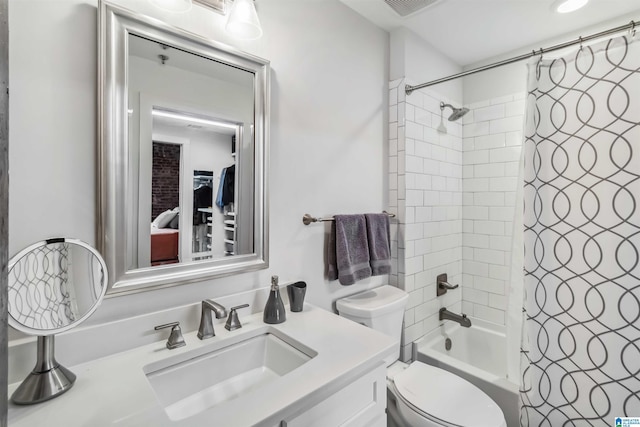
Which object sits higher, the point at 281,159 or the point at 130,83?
the point at 130,83

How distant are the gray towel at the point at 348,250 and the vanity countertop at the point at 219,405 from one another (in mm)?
409

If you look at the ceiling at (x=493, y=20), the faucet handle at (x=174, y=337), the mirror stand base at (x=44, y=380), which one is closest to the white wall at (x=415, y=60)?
the ceiling at (x=493, y=20)

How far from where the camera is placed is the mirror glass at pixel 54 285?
75 cm

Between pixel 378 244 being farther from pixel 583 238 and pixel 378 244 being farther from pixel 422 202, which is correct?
pixel 583 238

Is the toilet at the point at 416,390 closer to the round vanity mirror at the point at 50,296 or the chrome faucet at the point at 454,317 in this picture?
the chrome faucet at the point at 454,317

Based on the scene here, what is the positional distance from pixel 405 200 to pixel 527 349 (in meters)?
0.98

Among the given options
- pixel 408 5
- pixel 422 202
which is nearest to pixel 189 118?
pixel 408 5

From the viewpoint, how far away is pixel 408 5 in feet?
5.39

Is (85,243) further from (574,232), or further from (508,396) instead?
(508,396)

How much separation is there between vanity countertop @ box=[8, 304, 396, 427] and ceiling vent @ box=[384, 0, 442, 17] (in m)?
1.72

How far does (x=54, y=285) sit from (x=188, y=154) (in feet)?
1.91

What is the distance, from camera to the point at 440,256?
2.21 metres

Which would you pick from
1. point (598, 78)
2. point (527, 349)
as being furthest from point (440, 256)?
point (598, 78)

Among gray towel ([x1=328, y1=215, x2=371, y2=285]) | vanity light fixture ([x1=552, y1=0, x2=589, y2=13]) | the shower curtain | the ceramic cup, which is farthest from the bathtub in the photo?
vanity light fixture ([x1=552, y1=0, x2=589, y2=13])
